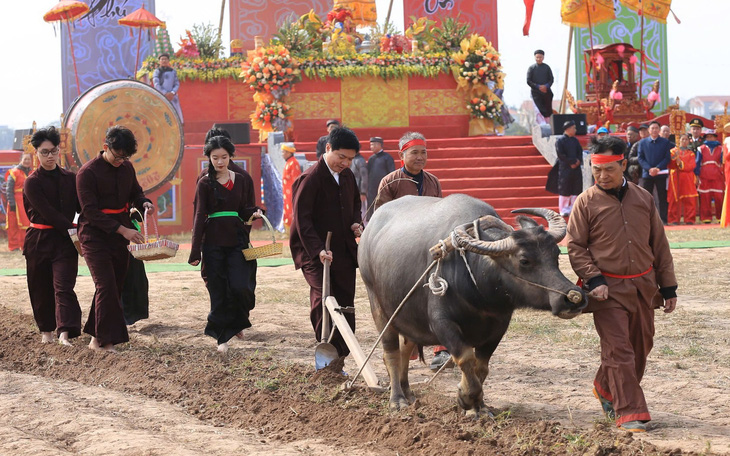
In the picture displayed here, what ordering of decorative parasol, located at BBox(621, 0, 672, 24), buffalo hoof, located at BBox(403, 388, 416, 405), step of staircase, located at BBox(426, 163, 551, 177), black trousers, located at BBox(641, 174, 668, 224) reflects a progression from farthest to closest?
decorative parasol, located at BBox(621, 0, 672, 24) → step of staircase, located at BBox(426, 163, 551, 177) → black trousers, located at BBox(641, 174, 668, 224) → buffalo hoof, located at BBox(403, 388, 416, 405)

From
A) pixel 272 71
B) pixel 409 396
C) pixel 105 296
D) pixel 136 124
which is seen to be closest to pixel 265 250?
pixel 105 296

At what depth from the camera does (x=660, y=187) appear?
1930 cm

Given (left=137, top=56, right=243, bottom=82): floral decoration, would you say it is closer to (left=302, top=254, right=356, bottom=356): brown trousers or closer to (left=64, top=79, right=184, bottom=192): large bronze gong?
(left=64, top=79, right=184, bottom=192): large bronze gong

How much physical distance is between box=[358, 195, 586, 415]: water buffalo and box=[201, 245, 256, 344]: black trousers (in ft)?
6.32

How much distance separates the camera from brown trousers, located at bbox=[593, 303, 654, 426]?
17.6ft

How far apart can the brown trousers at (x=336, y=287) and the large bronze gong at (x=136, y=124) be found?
24.3 ft

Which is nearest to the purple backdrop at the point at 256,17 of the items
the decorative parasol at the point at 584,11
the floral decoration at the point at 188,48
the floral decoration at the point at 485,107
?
the floral decoration at the point at 188,48

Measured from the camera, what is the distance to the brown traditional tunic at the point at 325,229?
7031 millimetres

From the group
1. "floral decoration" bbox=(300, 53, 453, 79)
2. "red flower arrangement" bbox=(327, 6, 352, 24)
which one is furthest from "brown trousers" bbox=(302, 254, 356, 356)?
"red flower arrangement" bbox=(327, 6, 352, 24)

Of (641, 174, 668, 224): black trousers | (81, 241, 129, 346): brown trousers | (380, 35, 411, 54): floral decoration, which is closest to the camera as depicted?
(81, 241, 129, 346): brown trousers

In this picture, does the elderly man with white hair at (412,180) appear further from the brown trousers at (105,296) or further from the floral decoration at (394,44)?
the floral decoration at (394,44)

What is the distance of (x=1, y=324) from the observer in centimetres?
962

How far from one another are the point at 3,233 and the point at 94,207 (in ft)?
47.3

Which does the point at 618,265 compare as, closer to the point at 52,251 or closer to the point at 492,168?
the point at 52,251
